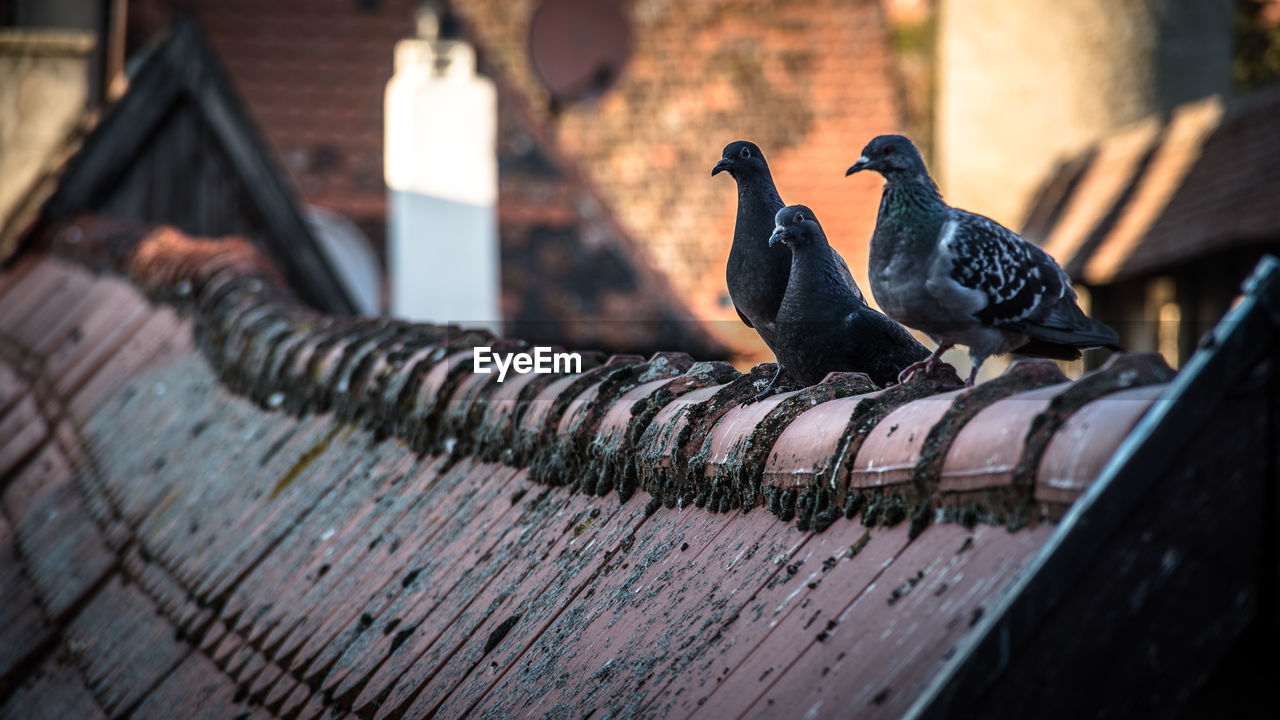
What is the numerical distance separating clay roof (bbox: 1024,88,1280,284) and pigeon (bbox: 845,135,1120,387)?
11349mm

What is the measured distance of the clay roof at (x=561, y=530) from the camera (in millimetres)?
1442

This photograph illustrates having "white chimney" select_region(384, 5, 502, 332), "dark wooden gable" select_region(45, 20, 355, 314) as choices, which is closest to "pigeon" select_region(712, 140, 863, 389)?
"dark wooden gable" select_region(45, 20, 355, 314)

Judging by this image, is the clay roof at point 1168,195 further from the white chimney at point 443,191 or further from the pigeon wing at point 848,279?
the pigeon wing at point 848,279

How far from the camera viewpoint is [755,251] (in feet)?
8.75

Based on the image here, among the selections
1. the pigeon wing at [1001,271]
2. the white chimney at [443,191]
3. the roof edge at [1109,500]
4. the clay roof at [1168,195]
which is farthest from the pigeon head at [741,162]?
the white chimney at [443,191]

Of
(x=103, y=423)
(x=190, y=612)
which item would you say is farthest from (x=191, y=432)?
(x=190, y=612)

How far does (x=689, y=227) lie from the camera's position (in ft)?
67.9

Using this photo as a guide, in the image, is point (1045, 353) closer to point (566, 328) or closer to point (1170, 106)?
point (566, 328)

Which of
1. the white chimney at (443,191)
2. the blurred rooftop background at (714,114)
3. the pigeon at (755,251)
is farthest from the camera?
the blurred rooftop background at (714,114)

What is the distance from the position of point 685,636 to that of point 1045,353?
1217mm

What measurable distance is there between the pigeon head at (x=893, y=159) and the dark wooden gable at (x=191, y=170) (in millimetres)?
7332

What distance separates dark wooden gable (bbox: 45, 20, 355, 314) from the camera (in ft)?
31.4

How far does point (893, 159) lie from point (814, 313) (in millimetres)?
320

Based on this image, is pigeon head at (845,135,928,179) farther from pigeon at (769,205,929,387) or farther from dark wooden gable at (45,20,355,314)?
dark wooden gable at (45,20,355,314)
